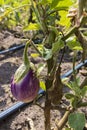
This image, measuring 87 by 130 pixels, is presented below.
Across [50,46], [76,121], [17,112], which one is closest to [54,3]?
[50,46]

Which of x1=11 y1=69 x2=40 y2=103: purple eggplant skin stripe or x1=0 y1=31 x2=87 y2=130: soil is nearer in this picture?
x1=11 y1=69 x2=40 y2=103: purple eggplant skin stripe

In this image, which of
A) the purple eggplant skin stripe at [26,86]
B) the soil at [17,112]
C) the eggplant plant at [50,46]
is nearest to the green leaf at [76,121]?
the eggplant plant at [50,46]

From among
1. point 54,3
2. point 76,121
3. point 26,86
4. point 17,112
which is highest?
point 54,3

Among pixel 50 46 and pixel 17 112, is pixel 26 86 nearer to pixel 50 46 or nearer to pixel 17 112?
pixel 50 46

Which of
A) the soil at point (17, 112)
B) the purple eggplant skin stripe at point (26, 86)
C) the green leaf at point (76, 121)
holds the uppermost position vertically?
the purple eggplant skin stripe at point (26, 86)

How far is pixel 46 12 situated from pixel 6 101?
83 cm

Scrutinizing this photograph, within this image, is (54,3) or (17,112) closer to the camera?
(54,3)

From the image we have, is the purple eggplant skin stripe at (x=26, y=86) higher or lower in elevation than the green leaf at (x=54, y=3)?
lower

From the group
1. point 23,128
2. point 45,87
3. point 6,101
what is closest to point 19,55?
point 6,101

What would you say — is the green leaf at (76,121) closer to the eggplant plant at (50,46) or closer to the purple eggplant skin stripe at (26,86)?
the eggplant plant at (50,46)

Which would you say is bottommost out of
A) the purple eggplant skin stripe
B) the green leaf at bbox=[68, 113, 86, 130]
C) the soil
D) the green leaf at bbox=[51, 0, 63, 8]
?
the soil

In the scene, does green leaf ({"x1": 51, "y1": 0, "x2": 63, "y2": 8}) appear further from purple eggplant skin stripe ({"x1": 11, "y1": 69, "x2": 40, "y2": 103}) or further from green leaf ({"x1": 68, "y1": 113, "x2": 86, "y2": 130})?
green leaf ({"x1": 68, "y1": 113, "x2": 86, "y2": 130})

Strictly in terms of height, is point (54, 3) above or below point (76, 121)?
above

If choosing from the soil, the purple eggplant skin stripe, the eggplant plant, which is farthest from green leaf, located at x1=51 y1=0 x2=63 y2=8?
the soil
